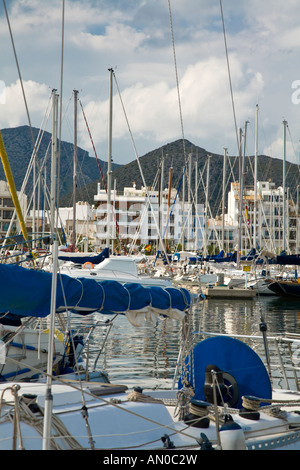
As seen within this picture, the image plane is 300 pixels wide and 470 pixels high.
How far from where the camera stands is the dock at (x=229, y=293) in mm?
38719

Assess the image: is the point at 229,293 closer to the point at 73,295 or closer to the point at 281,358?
the point at 281,358

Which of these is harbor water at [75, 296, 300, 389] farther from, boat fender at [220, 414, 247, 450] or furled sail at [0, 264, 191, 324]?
boat fender at [220, 414, 247, 450]

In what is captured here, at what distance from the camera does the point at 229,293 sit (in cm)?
3894

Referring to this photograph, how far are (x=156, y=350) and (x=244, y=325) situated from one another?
8.51m

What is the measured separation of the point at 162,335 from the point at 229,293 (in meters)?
18.5

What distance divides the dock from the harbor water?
1.83m

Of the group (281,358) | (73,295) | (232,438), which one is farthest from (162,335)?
(232,438)

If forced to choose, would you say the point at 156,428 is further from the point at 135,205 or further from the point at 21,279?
the point at 135,205

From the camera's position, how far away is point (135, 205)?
112375mm

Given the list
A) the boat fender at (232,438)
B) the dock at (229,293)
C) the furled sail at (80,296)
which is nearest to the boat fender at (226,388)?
the furled sail at (80,296)

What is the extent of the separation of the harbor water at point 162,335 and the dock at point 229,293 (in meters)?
1.83

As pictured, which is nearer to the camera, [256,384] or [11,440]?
[11,440]

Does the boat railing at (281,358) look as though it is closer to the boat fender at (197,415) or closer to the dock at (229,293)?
the boat fender at (197,415)
